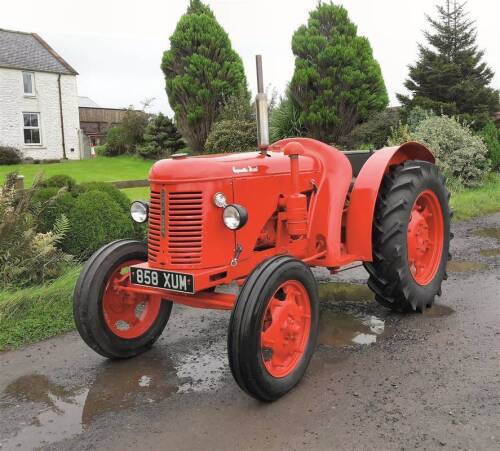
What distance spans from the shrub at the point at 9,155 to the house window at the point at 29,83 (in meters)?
3.79

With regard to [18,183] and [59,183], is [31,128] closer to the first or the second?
[59,183]

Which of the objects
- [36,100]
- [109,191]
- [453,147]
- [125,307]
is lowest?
[125,307]

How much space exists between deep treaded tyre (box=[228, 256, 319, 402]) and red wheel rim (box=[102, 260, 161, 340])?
1046 millimetres

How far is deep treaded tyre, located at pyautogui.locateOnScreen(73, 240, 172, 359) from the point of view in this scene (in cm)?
384

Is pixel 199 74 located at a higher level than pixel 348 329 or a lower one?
higher

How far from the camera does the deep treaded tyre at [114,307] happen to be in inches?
151

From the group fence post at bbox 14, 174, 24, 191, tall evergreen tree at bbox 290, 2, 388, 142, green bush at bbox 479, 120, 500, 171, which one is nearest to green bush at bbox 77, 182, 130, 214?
fence post at bbox 14, 174, 24, 191

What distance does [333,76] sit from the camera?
14.9 m

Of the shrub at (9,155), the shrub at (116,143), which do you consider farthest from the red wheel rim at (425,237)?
the shrub at (116,143)

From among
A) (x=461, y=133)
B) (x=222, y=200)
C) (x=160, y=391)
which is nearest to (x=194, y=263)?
(x=222, y=200)

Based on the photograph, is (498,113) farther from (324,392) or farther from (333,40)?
(324,392)

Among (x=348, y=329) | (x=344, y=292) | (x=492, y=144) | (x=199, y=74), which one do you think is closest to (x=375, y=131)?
(x=492, y=144)

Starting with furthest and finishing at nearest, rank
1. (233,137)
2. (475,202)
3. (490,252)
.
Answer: (233,137), (475,202), (490,252)

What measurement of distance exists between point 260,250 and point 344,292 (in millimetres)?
1891
